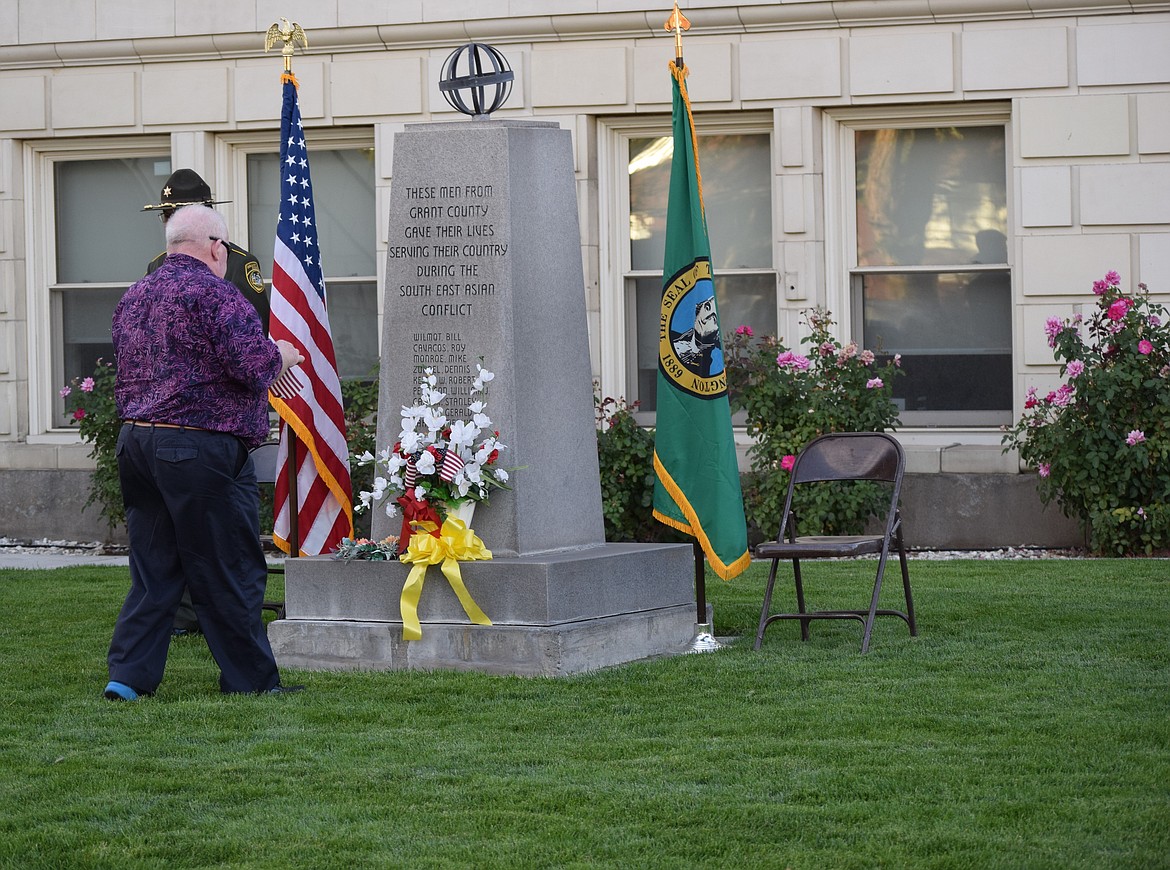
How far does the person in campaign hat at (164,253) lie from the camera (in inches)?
329

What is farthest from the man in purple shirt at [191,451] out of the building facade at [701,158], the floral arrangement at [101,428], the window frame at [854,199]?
the window frame at [854,199]

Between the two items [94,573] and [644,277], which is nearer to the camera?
[94,573]

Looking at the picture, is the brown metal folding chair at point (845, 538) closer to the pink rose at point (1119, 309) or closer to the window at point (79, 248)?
the pink rose at point (1119, 309)

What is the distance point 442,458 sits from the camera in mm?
7266

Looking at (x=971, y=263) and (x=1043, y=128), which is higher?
(x=1043, y=128)

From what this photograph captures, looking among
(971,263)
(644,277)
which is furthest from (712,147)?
(971,263)

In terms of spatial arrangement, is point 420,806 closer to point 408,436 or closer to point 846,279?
point 408,436

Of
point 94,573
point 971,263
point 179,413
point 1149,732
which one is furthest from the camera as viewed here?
point 971,263

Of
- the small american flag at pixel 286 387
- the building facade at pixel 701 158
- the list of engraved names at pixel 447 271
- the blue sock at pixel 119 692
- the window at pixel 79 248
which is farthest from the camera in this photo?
the window at pixel 79 248

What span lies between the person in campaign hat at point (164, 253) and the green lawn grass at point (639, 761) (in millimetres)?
418

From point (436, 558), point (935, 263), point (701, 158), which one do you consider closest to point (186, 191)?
point (436, 558)

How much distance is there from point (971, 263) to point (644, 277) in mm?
2397

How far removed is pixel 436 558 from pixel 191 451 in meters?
1.15

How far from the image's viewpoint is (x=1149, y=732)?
5664mm
